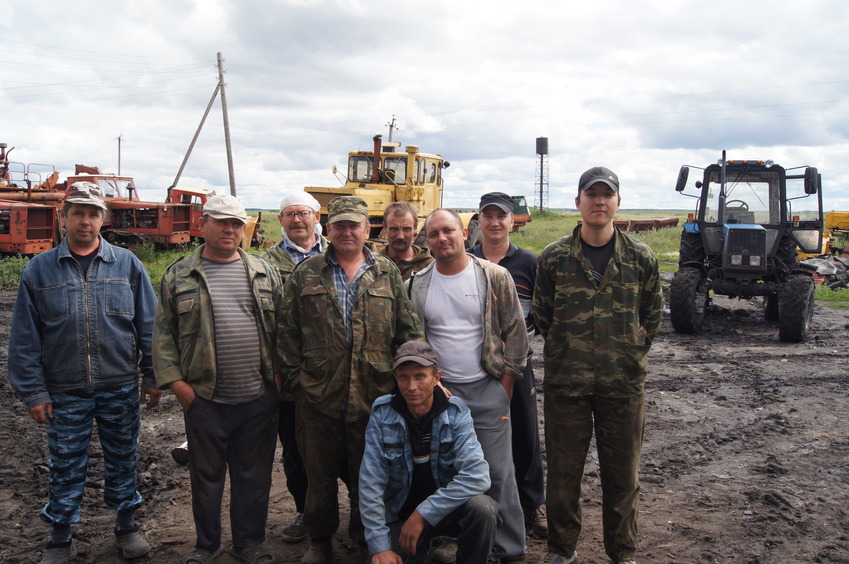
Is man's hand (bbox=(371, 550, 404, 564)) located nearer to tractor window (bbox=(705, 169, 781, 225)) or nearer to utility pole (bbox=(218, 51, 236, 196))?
tractor window (bbox=(705, 169, 781, 225))

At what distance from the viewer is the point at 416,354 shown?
313 centimetres

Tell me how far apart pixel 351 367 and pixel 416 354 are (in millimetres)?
407

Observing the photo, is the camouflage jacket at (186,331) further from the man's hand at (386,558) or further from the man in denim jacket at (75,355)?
the man's hand at (386,558)

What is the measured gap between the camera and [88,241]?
3557 mm

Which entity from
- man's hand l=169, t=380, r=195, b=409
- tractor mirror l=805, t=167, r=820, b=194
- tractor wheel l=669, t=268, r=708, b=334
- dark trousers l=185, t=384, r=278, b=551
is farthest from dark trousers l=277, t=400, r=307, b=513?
tractor mirror l=805, t=167, r=820, b=194

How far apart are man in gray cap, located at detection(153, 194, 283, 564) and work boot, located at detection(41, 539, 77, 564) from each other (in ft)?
2.25

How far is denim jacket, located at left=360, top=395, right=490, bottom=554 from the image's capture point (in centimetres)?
308

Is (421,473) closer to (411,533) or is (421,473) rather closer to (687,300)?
(411,533)

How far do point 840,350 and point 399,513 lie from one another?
7.99 m

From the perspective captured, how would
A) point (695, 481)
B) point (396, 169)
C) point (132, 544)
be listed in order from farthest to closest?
point (396, 169), point (695, 481), point (132, 544)

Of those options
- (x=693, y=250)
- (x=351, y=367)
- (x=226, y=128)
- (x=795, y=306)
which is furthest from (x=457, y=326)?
(x=226, y=128)

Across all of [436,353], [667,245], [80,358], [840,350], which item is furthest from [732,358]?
[667,245]

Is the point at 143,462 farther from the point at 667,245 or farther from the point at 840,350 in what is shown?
the point at 667,245

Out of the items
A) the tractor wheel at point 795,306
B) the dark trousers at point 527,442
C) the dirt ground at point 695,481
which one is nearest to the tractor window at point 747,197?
the tractor wheel at point 795,306
